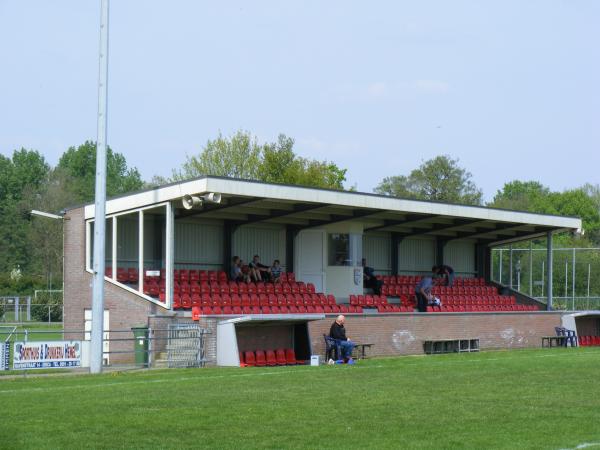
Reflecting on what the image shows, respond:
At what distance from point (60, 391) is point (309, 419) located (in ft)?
20.6

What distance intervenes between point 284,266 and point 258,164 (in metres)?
24.7

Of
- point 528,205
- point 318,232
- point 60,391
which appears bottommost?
point 60,391

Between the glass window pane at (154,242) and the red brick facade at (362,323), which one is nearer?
the red brick facade at (362,323)

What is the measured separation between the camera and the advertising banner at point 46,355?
22.8 meters

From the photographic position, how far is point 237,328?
2747 centimetres

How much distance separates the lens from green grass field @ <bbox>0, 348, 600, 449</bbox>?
1152 centimetres

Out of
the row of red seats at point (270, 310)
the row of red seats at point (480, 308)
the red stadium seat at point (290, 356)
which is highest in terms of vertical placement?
the row of red seats at point (270, 310)

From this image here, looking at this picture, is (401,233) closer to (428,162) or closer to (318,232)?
(318,232)

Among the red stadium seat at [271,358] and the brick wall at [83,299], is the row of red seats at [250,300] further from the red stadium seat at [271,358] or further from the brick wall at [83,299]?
the red stadium seat at [271,358]

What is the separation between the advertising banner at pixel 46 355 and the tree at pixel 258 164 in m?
34.3

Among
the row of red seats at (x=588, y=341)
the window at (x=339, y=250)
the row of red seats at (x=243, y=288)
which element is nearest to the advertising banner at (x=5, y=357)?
the row of red seats at (x=243, y=288)

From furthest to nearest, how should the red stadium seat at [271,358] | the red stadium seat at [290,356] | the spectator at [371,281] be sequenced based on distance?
the spectator at [371,281] → the red stadium seat at [290,356] → the red stadium seat at [271,358]

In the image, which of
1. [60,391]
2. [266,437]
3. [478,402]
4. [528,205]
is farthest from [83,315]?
[528,205]

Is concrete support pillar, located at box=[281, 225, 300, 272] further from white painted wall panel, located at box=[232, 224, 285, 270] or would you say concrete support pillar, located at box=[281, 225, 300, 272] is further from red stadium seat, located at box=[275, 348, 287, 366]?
red stadium seat, located at box=[275, 348, 287, 366]
